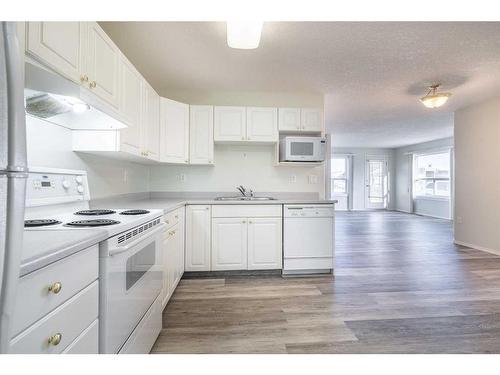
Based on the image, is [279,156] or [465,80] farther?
[279,156]


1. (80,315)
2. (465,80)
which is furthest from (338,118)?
(80,315)

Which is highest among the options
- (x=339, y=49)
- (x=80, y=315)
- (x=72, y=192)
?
(x=339, y=49)

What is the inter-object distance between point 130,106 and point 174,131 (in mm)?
Answer: 944

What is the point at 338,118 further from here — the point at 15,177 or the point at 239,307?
the point at 15,177

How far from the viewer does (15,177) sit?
60 centimetres

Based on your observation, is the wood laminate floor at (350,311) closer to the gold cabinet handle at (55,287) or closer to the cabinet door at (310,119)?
the gold cabinet handle at (55,287)

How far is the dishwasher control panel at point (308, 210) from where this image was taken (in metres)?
2.99

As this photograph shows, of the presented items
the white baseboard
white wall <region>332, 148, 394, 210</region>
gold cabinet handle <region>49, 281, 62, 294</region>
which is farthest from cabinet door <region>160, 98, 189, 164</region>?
white wall <region>332, 148, 394, 210</region>

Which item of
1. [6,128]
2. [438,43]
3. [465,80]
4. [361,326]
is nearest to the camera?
[6,128]

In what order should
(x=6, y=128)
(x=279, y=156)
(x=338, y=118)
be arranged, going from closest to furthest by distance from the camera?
(x=6, y=128)
(x=279, y=156)
(x=338, y=118)

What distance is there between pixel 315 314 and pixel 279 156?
1962mm

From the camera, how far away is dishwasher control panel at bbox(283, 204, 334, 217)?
2.99 metres

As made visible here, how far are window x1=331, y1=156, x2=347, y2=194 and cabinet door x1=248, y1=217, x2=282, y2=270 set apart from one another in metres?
7.21

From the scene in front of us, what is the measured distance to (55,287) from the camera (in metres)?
0.77
